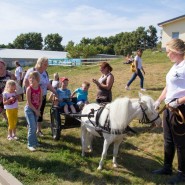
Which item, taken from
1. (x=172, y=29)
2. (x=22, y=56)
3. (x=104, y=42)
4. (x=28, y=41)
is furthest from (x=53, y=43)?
(x=172, y=29)

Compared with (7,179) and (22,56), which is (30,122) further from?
(22,56)

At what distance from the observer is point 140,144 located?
6863mm

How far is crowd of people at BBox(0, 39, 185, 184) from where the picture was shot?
4508 millimetres

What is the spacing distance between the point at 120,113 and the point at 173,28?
107 feet

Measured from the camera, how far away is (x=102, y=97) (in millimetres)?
6730

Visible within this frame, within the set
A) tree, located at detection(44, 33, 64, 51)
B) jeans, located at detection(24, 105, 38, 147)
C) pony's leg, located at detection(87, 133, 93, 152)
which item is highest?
tree, located at detection(44, 33, 64, 51)

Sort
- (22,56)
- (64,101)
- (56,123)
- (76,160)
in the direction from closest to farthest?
(76,160), (56,123), (64,101), (22,56)

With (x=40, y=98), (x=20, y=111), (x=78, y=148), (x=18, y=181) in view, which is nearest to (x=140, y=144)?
(x=78, y=148)

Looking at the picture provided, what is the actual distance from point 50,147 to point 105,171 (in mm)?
1711

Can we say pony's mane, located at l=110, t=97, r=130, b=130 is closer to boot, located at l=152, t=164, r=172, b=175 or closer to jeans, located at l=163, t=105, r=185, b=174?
jeans, located at l=163, t=105, r=185, b=174

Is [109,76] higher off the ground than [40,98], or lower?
higher

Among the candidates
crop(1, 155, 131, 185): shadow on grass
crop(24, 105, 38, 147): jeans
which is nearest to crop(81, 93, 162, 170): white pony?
crop(1, 155, 131, 185): shadow on grass

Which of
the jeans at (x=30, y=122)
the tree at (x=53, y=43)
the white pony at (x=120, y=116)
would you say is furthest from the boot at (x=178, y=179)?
the tree at (x=53, y=43)

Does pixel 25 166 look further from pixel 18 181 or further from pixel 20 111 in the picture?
pixel 20 111
